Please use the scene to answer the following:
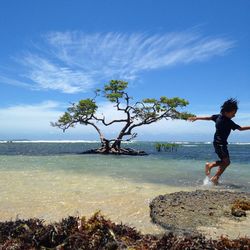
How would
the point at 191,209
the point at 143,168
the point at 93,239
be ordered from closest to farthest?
the point at 93,239 → the point at 191,209 → the point at 143,168

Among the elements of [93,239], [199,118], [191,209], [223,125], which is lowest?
[191,209]

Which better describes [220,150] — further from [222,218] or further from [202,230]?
[202,230]

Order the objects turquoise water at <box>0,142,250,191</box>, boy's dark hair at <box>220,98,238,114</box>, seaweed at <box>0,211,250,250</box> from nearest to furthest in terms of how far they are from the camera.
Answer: seaweed at <box>0,211,250,250</box>
boy's dark hair at <box>220,98,238,114</box>
turquoise water at <box>0,142,250,191</box>

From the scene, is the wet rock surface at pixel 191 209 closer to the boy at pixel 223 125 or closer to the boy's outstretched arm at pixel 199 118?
the boy at pixel 223 125

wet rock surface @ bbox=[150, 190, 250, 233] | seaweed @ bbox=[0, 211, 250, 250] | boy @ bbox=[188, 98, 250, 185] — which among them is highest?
boy @ bbox=[188, 98, 250, 185]

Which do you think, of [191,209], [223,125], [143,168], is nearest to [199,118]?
[223,125]

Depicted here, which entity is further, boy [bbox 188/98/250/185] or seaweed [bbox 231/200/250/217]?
boy [bbox 188/98/250/185]

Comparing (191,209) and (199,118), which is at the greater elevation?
(199,118)

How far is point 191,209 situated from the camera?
5.88 metres

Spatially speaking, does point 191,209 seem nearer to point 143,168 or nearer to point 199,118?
point 199,118

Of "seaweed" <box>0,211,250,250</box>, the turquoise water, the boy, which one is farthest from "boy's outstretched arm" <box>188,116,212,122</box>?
"seaweed" <box>0,211,250,250</box>

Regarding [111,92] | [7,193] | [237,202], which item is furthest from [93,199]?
[111,92]

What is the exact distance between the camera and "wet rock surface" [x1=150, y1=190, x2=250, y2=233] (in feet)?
16.9

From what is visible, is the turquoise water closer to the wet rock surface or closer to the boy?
the boy
